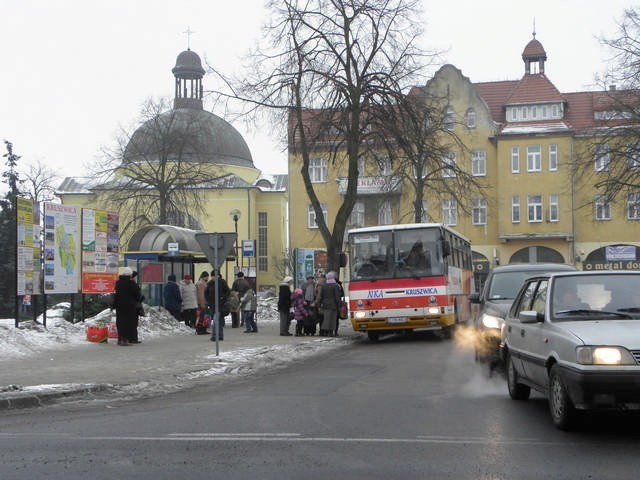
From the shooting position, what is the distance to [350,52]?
30.7 meters

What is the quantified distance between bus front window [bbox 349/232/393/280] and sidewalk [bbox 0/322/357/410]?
6.92ft

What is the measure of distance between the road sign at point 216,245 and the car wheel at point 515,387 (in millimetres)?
7756

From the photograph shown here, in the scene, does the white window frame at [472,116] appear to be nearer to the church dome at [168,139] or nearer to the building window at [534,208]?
the building window at [534,208]

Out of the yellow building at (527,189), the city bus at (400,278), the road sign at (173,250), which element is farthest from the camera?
the yellow building at (527,189)

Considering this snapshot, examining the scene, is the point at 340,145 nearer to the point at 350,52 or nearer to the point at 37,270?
the point at 350,52

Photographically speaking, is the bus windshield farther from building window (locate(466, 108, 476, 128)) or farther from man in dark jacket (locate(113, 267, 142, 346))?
building window (locate(466, 108, 476, 128))

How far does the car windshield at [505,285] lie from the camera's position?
15.9 meters

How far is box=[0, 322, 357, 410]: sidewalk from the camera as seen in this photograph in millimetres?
12680

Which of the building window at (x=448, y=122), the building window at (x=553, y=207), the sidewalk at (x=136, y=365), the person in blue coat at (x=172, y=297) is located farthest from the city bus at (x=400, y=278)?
the building window at (x=553, y=207)

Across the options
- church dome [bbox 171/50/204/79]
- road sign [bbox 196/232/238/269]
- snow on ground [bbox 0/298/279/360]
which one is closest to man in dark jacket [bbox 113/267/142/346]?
snow on ground [bbox 0/298/279/360]

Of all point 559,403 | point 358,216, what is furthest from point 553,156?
point 559,403

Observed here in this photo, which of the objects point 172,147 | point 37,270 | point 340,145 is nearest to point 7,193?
point 172,147

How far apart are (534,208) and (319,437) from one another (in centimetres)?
5752

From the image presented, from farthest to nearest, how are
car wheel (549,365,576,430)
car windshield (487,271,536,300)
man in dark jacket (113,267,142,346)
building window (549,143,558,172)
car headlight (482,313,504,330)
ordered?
building window (549,143,558,172), man in dark jacket (113,267,142,346), car windshield (487,271,536,300), car headlight (482,313,504,330), car wheel (549,365,576,430)
